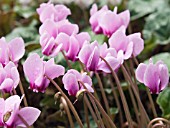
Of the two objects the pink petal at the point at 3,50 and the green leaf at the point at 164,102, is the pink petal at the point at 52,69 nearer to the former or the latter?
the pink petal at the point at 3,50

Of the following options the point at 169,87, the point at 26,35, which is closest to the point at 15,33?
the point at 26,35

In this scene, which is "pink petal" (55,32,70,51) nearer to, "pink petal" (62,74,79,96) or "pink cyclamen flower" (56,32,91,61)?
"pink cyclamen flower" (56,32,91,61)

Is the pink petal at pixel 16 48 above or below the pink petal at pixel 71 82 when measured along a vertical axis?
above

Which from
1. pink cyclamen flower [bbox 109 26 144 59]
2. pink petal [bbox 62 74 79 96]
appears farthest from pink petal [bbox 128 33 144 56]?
pink petal [bbox 62 74 79 96]

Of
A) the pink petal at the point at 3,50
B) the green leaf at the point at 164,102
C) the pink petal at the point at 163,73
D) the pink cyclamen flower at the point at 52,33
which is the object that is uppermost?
the pink petal at the point at 3,50

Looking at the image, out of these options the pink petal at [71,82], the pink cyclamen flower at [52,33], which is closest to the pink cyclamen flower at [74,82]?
the pink petal at [71,82]

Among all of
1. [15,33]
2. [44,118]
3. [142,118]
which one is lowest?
[44,118]

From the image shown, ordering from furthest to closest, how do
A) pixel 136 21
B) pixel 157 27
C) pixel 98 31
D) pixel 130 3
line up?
pixel 130 3 → pixel 136 21 → pixel 157 27 → pixel 98 31

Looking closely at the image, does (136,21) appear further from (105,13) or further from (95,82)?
(105,13)
